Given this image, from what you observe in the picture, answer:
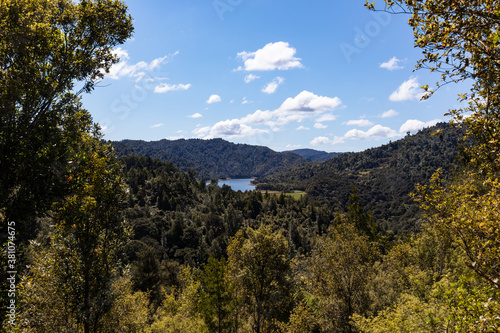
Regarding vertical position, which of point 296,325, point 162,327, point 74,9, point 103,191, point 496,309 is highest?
point 74,9

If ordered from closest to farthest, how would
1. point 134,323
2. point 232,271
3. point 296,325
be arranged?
point 134,323 → point 296,325 → point 232,271

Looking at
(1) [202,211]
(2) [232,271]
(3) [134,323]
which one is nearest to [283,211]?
(1) [202,211]

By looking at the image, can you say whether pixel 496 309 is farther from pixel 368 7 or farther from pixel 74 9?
pixel 74 9

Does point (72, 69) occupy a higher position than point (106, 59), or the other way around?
point (106, 59)

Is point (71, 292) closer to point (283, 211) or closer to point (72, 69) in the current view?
point (72, 69)

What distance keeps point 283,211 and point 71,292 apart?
180398 mm

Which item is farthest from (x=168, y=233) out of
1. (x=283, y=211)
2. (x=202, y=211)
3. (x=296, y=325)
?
(x=296, y=325)

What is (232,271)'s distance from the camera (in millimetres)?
28484

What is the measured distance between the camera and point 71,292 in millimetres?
10836

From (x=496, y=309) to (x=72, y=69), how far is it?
14507mm

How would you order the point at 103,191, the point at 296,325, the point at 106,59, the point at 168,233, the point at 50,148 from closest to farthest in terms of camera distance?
the point at 50,148
the point at 106,59
the point at 103,191
the point at 296,325
the point at 168,233

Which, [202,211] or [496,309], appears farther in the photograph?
[202,211]

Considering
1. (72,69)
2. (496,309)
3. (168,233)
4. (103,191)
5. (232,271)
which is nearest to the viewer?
(496,309)

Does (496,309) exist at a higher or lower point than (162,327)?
higher
